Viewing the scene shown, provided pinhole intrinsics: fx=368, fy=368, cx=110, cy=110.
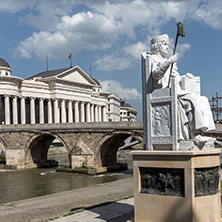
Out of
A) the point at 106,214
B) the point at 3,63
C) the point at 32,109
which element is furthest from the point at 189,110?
the point at 3,63

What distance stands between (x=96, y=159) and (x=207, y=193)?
31880mm

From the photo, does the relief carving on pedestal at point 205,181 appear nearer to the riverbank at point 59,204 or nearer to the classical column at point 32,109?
the riverbank at point 59,204

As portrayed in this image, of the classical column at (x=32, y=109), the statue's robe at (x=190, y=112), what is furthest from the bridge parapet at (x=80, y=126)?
the statue's robe at (x=190, y=112)

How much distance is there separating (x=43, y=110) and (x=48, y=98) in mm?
2543

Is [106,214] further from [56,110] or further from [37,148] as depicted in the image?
[56,110]

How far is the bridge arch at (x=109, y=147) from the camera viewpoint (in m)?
37.7

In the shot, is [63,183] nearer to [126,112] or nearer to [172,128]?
[172,128]

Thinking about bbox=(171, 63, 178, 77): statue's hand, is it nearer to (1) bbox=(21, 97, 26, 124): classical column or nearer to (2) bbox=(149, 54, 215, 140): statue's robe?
(2) bbox=(149, 54, 215, 140): statue's robe

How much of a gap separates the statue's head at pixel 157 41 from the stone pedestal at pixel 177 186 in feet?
7.49

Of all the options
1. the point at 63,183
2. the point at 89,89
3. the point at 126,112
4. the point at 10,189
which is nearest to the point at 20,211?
the point at 10,189

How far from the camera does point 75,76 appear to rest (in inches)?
3103

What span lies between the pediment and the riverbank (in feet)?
189

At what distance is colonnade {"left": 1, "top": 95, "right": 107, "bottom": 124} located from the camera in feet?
214

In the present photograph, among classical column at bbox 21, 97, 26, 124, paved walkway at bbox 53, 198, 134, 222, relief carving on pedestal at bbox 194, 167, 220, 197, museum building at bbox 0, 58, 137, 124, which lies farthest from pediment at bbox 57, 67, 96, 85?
relief carving on pedestal at bbox 194, 167, 220, 197
